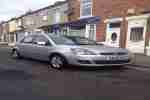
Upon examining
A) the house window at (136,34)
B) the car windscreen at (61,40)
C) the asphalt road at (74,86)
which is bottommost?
the asphalt road at (74,86)

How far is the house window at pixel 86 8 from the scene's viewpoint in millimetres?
23628

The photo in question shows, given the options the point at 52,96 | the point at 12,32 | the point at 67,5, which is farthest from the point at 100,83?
the point at 12,32

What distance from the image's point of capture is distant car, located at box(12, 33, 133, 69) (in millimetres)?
8141

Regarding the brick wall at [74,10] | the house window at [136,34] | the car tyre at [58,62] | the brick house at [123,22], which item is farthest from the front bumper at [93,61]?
the brick wall at [74,10]

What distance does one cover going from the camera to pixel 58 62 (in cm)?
Result: 883

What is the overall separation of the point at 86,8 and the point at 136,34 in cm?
793

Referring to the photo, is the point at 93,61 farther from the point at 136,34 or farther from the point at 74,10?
the point at 74,10

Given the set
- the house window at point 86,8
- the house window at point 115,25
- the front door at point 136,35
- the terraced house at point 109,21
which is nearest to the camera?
the front door at point 136,35

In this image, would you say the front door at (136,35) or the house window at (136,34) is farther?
the house window at (136,34)

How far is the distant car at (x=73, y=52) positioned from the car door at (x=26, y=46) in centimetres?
6

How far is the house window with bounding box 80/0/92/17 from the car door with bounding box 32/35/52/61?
13.9 m

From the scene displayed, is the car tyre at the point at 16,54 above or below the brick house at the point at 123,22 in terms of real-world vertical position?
below

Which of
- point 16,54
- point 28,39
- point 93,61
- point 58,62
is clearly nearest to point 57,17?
point 16,54

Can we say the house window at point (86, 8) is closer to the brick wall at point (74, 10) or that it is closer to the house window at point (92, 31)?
the brick wall at point (74, 10)
